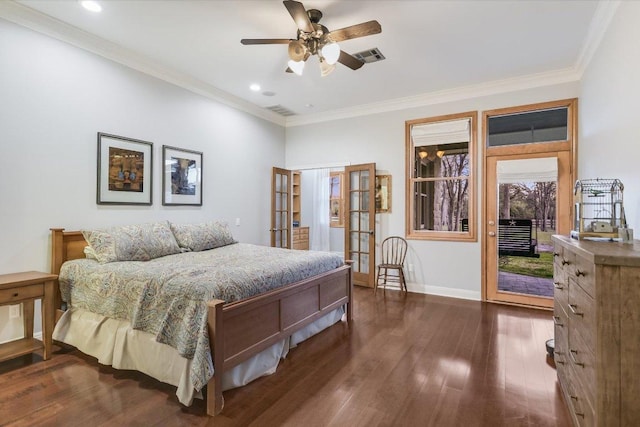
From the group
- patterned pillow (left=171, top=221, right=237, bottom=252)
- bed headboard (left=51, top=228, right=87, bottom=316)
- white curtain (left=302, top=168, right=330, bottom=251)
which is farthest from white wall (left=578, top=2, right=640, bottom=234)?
white curtain (left=302, top=168, right=330, bottom=251)

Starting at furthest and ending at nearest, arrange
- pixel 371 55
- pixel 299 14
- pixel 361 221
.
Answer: pixel 361 221 → pixel 371 55 → pixel 299 14

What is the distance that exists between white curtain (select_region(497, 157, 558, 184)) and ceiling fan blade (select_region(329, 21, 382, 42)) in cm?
292

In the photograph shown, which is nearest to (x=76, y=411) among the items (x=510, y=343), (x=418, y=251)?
(x=510, y=343)

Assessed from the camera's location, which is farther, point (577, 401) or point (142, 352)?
point (142, 352)

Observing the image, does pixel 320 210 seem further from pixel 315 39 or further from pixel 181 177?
pixel 315 39

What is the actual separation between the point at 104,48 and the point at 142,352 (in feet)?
10.4

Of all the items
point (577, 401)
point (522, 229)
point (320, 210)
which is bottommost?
point (577, 401)

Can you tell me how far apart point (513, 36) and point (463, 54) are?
51 centimetres

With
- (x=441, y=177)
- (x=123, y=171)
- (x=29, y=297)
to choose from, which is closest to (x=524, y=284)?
(x=441, y=177)

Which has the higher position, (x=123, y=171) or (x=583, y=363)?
(x=123, y=171)

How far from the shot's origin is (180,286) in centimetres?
223

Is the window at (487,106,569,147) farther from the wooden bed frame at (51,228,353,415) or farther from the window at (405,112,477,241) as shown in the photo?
the wooden bed frame at (51,228,353,415)

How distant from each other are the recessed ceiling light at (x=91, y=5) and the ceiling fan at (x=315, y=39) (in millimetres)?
1322

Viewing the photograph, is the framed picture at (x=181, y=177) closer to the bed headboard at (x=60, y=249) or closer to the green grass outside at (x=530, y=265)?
the bed headboard at (x=60, y=249)
